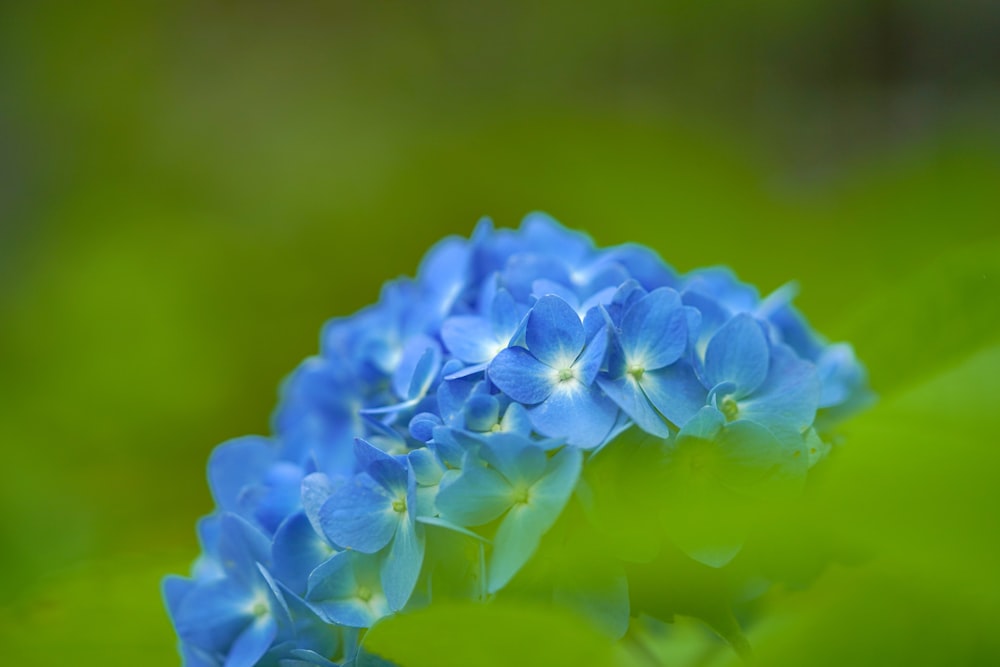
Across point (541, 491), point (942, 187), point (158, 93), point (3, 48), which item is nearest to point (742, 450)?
point (541, 491)

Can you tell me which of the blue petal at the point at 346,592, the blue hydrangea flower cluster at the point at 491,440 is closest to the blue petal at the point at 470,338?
the blue hydrangea flower cluster at the point at 491,440

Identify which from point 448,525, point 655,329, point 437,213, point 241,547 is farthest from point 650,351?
point 437,213

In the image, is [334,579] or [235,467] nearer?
[334,579]

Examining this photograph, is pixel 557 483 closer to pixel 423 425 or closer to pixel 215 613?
pixel 423 425

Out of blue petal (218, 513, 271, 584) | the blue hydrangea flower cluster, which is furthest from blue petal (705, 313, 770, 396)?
blue petal (218, 513, 271, 584)

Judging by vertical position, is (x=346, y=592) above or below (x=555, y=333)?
below

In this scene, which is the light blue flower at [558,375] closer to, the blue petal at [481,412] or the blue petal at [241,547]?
the blue petal at [481,412]

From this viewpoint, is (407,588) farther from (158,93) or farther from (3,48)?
(3,48)
